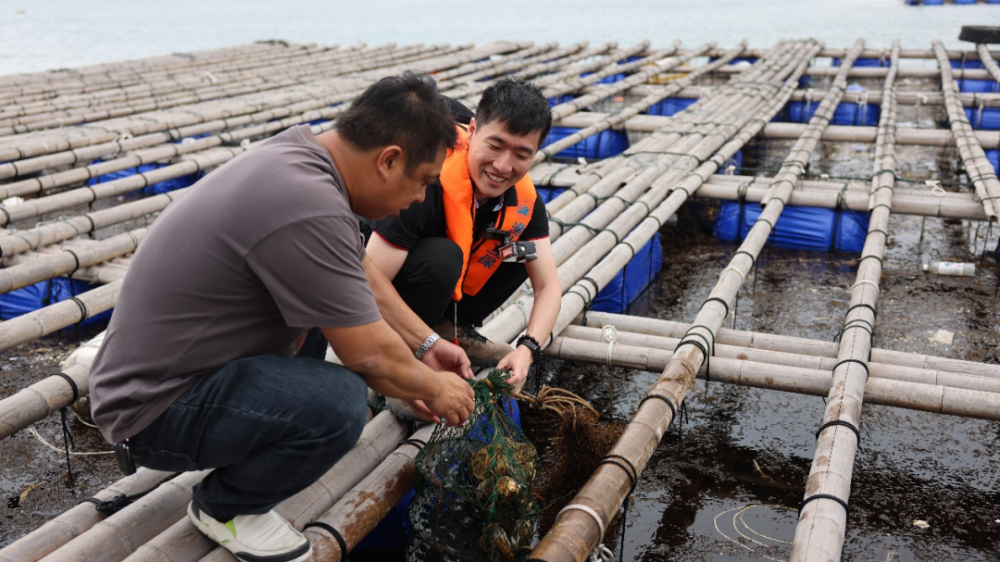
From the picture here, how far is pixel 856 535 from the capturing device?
3.07 m

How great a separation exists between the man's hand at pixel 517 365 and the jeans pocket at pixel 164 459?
104 cm

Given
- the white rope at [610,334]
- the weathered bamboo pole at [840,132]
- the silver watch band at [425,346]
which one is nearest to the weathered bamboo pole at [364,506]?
the silver watch band at [425,346]

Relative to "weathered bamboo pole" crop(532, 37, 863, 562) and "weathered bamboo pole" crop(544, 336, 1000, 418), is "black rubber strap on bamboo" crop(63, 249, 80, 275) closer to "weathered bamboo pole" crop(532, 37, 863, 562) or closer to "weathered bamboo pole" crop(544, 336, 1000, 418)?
"weathered bamboo pole" crop(544, 336, 1000, 418)

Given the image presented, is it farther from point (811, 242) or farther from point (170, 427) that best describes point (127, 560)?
point (811, 242)

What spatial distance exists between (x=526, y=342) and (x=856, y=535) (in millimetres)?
1465

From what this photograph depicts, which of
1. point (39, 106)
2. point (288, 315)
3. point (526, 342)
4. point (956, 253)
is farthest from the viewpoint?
point (39, 106)

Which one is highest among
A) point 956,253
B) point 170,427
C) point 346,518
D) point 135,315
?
point 135,315

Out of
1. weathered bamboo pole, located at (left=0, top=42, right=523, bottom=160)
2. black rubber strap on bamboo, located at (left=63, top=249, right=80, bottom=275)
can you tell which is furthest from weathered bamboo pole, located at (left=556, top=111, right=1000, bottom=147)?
black rubber strap on bamboo, located at (left=63, top=249, right=80, bottom=275)

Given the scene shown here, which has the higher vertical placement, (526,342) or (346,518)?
(526,342)

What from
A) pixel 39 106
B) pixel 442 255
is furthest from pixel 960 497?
pixel 39 106

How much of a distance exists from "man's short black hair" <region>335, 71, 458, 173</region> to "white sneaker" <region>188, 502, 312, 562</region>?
3.20 ft

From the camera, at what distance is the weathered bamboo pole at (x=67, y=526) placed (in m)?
2.23

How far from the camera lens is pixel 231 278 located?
1810 millimetres

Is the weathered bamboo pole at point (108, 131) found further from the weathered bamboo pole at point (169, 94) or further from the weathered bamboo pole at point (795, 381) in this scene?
the weathered bamboo pole at point (795, 381)
